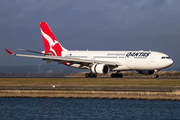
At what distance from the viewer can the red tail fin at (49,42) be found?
68.3 metres

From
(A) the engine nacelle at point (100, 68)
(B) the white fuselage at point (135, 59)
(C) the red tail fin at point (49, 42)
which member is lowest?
(A) the engine nacelle at point (100, 68)

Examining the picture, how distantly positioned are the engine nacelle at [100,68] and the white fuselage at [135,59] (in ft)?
6.44

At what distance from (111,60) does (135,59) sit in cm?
488

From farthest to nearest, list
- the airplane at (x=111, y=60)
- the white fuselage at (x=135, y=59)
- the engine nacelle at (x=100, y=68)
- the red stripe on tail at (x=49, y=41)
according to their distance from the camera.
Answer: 1. the red stripe on tail at (x=49, y=41)
2. the engine nacelle at (x=100, y=68)
3. the airplane at (x=111, y=60)
4. the white fuselage at (x=135, y=59)

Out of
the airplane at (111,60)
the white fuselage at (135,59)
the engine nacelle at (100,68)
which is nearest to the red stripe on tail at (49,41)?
the airplane at (111,60)

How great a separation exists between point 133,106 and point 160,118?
502 centimetres

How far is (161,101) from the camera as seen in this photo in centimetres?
3328

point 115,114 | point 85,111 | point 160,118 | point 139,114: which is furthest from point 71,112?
point 160,118

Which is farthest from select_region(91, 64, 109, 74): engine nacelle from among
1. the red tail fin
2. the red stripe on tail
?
the red tail fin

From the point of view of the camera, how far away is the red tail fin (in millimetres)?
68312

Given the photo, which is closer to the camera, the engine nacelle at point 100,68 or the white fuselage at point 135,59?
the white fuselage at point 135,59

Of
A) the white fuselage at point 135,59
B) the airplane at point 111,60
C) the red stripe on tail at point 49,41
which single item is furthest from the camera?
the red stripe on tail at point 49,41

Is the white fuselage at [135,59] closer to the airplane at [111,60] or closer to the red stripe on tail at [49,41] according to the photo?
the airplane at [111,60]

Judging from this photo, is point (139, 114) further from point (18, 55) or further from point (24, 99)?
point (18, 55)
